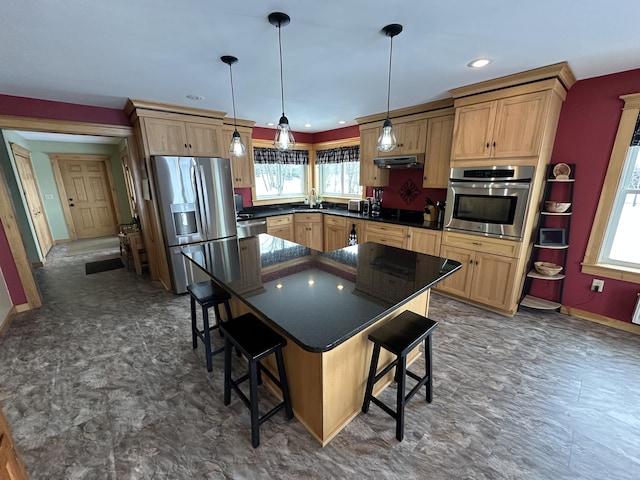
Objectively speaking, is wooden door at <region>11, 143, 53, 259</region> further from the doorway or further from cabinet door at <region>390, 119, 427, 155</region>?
cabinet door at <region>390, 119, 427, 155</region>

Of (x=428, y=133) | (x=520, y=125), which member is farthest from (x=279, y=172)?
(x=520, y=125)

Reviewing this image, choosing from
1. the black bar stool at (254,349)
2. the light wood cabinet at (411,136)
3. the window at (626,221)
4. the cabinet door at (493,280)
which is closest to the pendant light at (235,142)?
the black bar stool at (254,349)

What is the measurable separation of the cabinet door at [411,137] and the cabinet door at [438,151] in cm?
8

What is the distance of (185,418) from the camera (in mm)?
1787

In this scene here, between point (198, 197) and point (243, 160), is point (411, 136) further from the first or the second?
point (198, 197)

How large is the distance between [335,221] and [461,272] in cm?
229

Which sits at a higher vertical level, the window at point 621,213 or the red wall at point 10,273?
the window at point 621,213

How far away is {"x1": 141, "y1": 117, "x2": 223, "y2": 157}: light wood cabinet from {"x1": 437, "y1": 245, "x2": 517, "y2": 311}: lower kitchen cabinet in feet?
11.3

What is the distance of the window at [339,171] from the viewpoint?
16.6 ft

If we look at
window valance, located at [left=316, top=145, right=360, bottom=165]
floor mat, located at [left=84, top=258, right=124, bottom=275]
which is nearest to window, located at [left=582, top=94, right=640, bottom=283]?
window valance, located at [left=316, top=145, right=360, bottom=165]

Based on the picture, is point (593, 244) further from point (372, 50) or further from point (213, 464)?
point (213, 464)

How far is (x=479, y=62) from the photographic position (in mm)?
2227

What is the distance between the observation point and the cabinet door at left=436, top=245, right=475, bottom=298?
315 centimetres

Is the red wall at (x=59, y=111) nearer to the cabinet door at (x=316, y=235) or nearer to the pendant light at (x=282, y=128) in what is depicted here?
the pendant light at (x=282, y=128)
